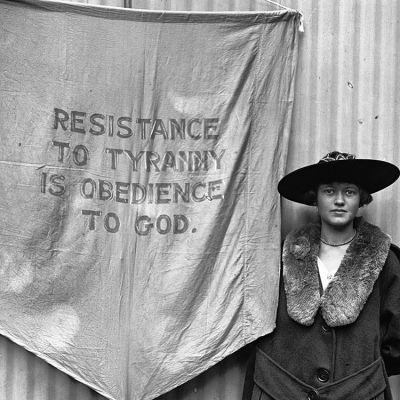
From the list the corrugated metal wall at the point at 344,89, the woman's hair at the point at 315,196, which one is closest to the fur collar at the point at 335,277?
the woman's hair at the point at 315,196

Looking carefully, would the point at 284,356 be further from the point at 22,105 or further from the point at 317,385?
the point at 22,105

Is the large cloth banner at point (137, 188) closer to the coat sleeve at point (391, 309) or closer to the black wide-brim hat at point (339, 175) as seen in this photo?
the black wide-brim hat at point (339, 175)

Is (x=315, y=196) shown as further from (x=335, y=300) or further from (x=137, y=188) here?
(x=137, y=188)

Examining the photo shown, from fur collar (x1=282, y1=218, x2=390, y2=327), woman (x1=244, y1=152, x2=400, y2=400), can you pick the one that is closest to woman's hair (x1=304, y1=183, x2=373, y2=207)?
woman (x1=244, y1=152, x2=400, y2=400)

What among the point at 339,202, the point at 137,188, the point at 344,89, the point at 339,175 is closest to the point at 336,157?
the point at 339,175

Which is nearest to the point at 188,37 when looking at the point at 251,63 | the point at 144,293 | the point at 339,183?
the point at 251,63

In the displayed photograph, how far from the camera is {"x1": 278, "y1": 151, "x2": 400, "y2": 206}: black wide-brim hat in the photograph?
3188 mm

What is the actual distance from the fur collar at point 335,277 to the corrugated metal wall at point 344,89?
25cm

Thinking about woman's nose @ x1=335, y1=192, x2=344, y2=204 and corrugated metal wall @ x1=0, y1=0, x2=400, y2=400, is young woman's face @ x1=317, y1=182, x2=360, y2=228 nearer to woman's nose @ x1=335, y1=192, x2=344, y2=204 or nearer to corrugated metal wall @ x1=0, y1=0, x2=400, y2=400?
woman's nose @ x1=335, y1=192, x2=344, y2=204

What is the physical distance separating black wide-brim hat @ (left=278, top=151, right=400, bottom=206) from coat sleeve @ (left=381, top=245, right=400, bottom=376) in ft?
0.94

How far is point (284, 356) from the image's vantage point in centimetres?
323

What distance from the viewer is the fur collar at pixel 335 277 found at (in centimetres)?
312

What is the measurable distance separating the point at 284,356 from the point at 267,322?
15 centimetres

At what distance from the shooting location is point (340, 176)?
10.6 ft
